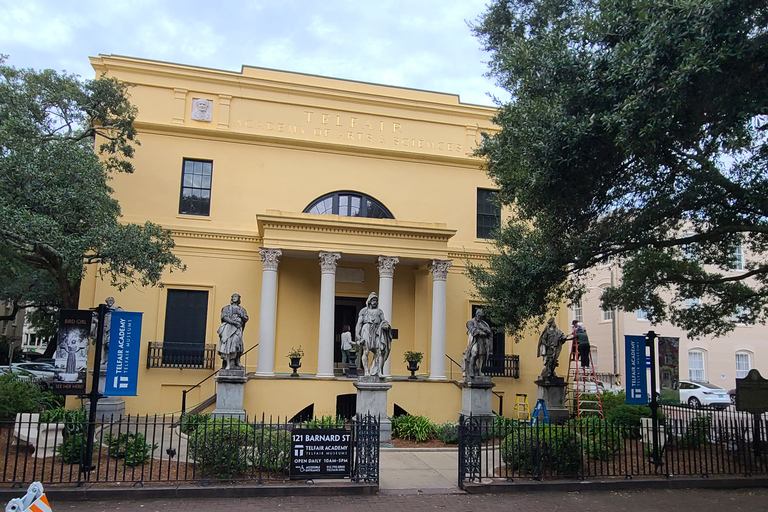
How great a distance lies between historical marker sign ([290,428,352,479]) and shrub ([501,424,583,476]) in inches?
110

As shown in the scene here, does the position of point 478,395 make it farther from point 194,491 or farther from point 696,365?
point 696,365

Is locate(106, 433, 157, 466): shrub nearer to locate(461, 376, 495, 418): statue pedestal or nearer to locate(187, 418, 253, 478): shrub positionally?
locate(187, 418, 253, 478): shrub

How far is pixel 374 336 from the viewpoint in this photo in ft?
45.0

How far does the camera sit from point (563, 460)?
1000 cm

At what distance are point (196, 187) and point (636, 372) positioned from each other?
15193mm

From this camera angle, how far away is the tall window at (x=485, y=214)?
74.5 ft

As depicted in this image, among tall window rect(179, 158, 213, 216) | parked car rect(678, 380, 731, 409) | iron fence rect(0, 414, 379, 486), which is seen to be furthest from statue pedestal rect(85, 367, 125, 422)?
parked car rect(678, 380, 731, 409)

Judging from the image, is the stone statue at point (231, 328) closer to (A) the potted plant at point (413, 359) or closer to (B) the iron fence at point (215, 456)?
(B) the iron fence at point (215, 456)

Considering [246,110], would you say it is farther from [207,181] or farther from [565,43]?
[565,43]

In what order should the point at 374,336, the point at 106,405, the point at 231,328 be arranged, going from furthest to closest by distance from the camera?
the point at 106,405 < the point at 231,328 < the point at 374,336

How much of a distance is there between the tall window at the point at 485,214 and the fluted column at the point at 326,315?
21.2 feet

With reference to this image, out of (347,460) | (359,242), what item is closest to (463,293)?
(359,242)

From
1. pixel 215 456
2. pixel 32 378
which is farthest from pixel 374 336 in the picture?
pixel 32 378

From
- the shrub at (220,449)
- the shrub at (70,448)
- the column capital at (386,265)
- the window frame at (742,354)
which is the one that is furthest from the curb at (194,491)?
the window frame at (742,354)
